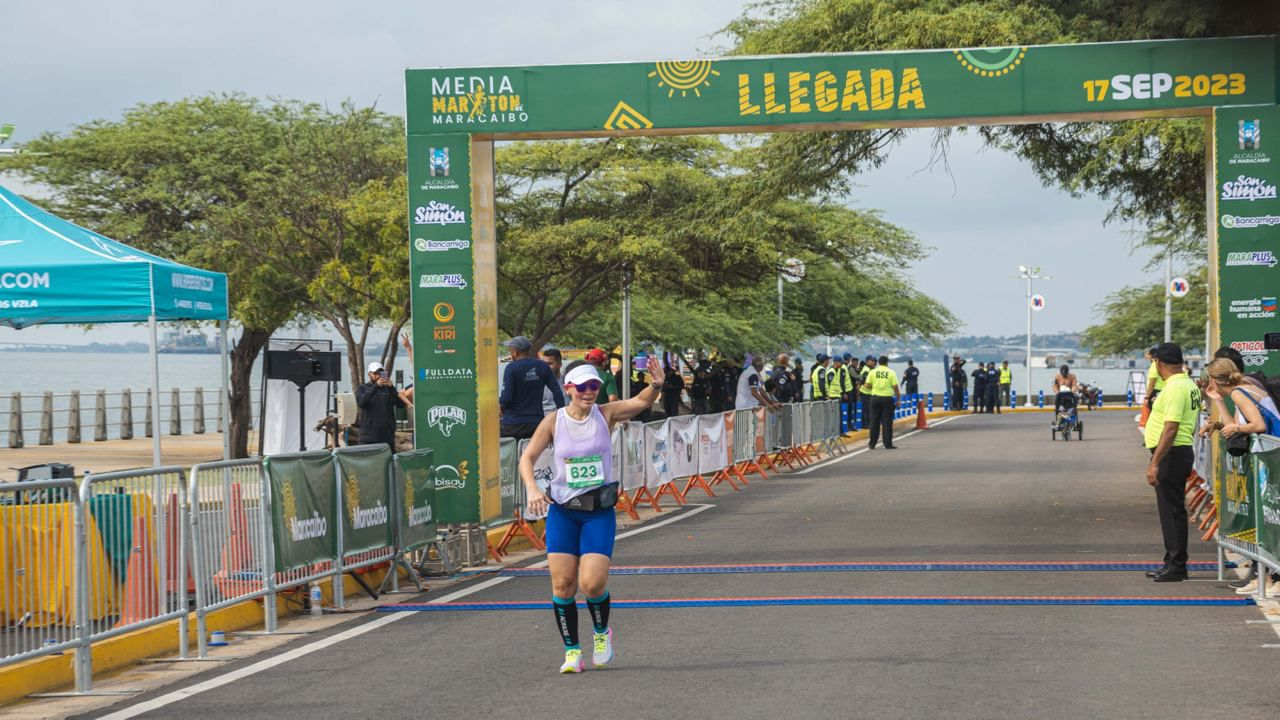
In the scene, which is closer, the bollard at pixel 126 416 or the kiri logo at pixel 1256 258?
the kiri logo at pixel 1256 258

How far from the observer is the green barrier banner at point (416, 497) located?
12562 millimetres

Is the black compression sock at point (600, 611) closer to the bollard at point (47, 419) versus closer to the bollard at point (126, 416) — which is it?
the bollard at point (47, 419)

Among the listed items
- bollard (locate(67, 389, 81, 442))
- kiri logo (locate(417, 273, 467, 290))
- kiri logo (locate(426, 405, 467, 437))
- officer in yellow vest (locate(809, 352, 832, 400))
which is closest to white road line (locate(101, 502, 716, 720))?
kiri logo (locate(426, 405, 467, 437))

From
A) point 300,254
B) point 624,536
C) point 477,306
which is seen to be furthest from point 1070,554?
point 300,254

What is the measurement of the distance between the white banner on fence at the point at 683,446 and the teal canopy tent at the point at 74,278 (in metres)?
7.75

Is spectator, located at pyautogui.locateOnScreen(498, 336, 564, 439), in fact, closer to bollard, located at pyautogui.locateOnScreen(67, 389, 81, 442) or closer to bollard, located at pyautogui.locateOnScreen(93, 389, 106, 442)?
bollard, located at pyautogui.locateOnScreen(67, 389, 81, 442)

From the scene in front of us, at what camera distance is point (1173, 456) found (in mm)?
11945

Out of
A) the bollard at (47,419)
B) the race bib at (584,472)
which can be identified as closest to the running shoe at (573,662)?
the race bib at (584,472)

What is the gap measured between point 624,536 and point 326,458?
5.61m

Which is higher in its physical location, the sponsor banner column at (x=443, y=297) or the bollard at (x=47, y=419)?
the sponsor banner column at (x=443, y=297)

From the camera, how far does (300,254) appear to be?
31.4m

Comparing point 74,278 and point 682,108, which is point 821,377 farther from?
point 74,278

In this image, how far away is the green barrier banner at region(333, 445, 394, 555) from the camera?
452 inches

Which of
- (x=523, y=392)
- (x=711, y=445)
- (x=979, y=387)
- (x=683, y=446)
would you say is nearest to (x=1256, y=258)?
(x=523, y=392)
